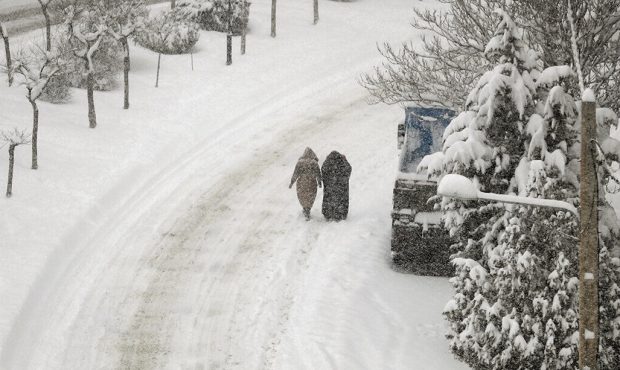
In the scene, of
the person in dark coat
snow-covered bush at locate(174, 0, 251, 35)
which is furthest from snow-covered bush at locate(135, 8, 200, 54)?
the person in dark coat

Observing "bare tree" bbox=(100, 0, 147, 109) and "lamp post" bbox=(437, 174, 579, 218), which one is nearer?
"lamp post" bbox=(437, 174, 579, 218)

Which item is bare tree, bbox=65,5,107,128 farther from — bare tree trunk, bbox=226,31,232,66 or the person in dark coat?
the person in dark coat

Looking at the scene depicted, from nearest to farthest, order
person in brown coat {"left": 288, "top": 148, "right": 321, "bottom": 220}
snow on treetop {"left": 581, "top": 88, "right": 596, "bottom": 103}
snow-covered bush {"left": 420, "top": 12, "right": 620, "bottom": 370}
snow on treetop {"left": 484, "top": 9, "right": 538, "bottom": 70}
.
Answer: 1. snow on treetop {"left": 581, "top": 88, "right": 596, "bottom": 103}
2. snow-covered bush {"left": 420, "top": 12, "right": 620, "bottom": 370}
3. snow on treetop {"left": 484, "top": 9, "right": 538, "bottom": 70}
4. person in brown coat {"left": 288, "top": 148, "right": 321, "bottom": 220}

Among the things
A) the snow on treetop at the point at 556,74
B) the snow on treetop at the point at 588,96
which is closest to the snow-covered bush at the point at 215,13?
the snow on treetop at the point at 556,74

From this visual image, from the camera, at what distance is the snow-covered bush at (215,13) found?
90.0ft

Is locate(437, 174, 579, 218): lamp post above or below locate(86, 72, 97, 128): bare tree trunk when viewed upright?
above

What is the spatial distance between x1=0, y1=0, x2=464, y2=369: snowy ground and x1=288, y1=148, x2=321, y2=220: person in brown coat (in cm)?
40

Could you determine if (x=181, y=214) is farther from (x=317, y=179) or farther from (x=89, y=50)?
(x=89, y=50)

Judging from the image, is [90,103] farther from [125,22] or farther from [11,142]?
[125,22]

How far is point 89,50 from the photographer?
65.3 ft

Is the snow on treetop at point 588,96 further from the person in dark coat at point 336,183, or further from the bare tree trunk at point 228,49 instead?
the bare tree trunk at point 228,49

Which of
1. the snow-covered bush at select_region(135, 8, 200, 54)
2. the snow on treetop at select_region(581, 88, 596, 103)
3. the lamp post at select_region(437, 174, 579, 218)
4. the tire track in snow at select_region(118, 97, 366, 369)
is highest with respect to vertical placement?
the snow on treetop at select_region(581, 88, 596, 103)

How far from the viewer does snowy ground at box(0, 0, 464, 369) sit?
12.0 meters

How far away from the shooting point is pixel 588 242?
794 cm
